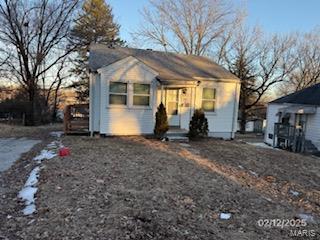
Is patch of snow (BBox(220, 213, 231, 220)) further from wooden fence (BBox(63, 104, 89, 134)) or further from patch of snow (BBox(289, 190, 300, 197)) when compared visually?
wooden fence (BBox(63, 104, 89, 134))

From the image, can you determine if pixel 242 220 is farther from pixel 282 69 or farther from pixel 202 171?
pixel 282 69

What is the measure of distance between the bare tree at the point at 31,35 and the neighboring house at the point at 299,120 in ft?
56.4

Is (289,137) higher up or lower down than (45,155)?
lower down

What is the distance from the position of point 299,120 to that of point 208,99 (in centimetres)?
822

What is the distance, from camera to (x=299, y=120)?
19.2m

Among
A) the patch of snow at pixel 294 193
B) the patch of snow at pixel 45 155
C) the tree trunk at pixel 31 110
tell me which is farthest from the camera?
the tree trunk at pixel 31 110

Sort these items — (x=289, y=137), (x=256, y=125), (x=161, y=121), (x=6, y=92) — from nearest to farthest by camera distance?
(x=161, y=121) < (x=289, y=137) < (x=6, y=92) < (x=256, y=125)

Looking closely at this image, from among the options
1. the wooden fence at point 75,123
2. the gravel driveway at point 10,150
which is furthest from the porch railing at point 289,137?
the gravel driveway at point 10,150

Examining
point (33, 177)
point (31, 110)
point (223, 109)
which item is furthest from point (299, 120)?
point (31, 110)

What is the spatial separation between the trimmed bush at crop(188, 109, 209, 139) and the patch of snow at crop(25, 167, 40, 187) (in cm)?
728

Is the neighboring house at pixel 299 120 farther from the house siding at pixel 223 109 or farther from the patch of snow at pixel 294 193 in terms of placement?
the patch of snow at pixel 294 193

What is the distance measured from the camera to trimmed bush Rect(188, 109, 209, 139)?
12.7 m

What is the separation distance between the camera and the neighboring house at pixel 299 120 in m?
17.4
